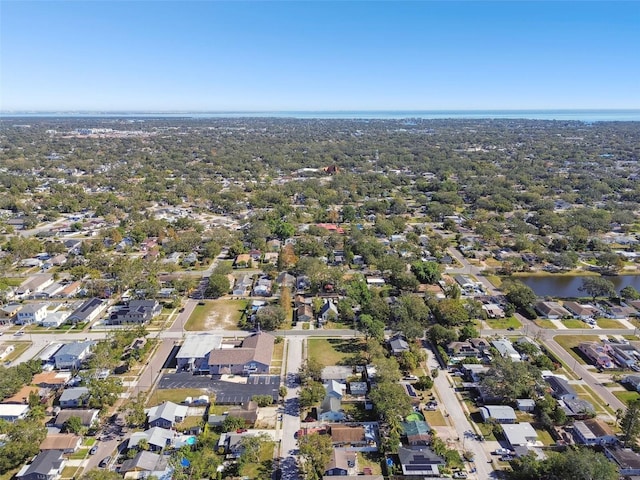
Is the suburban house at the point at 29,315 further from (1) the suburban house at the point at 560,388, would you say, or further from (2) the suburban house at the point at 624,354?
(2) the suburban house at the point at 624,354

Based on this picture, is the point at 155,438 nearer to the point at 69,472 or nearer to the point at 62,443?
the point at 69,472

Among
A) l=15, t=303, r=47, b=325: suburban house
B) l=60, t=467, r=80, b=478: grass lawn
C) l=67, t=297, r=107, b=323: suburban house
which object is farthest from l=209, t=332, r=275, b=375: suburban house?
l=15, t=303, r=47, b=325: suburban house

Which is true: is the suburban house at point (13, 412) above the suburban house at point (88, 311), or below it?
above

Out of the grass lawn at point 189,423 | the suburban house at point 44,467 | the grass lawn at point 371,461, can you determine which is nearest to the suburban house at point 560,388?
the grass lawn at point 371,461

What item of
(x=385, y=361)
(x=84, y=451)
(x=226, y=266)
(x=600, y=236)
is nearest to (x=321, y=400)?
(x=385, y=361)

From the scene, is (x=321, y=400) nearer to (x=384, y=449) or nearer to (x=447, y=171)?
(x=384, y=449)

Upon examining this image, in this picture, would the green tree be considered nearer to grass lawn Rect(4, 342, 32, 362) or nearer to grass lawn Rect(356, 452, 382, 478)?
grass lawn Rect(356, 452, 382, 478)

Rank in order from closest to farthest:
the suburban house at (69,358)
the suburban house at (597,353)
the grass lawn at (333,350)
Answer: the suburban house at (69,358) < the suburban house at (597,353) < the grass lawn at (333,350)
